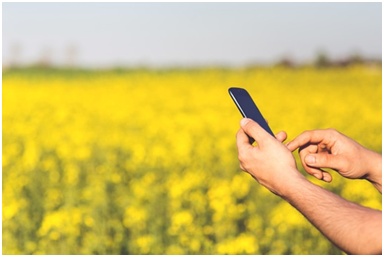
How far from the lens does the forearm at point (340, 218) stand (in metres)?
1.27

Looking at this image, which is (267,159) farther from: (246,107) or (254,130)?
(246,107)

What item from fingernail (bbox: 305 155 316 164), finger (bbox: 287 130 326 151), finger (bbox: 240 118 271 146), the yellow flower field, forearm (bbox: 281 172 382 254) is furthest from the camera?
the yellow flower field

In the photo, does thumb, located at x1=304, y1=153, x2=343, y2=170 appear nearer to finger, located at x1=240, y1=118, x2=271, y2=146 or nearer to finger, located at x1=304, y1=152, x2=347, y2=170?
finger, located at x1=304, y1=152, x2=347, y2=170

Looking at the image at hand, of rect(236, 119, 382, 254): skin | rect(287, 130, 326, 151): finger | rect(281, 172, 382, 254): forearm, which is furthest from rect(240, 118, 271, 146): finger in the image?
rect(287, 130, 326, 151): finger

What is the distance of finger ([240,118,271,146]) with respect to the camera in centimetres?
141

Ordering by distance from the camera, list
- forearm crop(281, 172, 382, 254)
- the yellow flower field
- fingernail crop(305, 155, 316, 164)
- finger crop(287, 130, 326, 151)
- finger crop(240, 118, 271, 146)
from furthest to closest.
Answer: the yellow flower field < finger crop(287, 130, 326, 151) < fingernail crop(305, 155, 316, 164) < finger crop(240, 118, 271, 146) < forearm crop(281, 172, 382, 254)

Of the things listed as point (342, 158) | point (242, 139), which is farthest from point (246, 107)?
point (342, 158)

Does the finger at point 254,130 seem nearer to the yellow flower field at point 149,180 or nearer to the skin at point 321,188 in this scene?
the skin at point 321,188

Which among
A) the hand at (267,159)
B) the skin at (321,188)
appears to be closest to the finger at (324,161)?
the skin at (321,188)

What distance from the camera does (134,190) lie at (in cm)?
393

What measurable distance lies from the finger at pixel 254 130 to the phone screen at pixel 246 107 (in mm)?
87

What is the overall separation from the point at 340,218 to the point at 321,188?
0.06 m

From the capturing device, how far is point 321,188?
4.34 ft

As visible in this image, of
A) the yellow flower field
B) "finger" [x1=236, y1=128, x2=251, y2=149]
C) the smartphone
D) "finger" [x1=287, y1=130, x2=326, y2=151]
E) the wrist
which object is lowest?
the wrist
